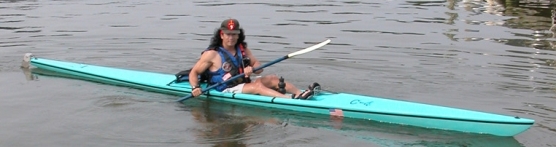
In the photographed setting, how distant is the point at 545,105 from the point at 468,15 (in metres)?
9.39

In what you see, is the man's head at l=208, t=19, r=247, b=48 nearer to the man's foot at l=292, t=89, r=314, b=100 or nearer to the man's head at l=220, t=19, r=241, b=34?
the man's head at l=220, t=19, r=241, b=34

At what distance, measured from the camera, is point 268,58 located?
12406mm

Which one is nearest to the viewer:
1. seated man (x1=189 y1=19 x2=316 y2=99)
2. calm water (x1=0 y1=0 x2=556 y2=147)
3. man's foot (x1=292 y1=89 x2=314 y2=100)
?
calm water (x1=0 y1=0 x2=556 y2=147)

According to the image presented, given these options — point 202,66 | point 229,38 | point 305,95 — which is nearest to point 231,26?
point 229,38

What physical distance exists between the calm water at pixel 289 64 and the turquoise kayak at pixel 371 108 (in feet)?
0.31

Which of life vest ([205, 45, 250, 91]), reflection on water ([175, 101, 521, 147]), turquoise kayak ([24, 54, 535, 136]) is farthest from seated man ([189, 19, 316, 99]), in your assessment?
reflection on water ([175, 101, 521, 147])

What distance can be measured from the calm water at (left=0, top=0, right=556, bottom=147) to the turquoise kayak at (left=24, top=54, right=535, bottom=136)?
0.31 feet

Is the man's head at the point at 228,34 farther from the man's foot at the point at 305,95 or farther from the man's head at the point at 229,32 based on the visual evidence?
the man's foot at the point at 305,95

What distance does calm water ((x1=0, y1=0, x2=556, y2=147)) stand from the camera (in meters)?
7.80

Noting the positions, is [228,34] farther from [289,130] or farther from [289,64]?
[289,64]

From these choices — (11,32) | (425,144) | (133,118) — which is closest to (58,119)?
(133,118)

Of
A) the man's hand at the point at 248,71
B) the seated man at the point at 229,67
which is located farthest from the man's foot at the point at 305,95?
the man's hand at the point at 248,71

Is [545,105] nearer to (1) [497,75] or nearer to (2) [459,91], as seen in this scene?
(2) [459,91]

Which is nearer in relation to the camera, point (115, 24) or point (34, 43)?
point (34, 43)
